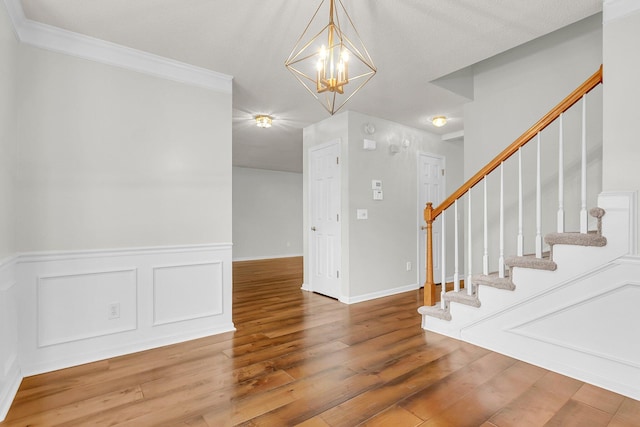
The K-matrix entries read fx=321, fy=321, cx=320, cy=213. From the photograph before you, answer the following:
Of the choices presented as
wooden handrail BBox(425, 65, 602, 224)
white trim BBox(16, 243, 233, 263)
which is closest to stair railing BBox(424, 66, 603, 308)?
wooden handrail BBox(425, 65, 602, 224)

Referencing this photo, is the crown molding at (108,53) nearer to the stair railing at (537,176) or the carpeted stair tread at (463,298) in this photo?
the stair railing at (537,176)

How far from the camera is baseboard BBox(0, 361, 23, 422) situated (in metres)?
1.75

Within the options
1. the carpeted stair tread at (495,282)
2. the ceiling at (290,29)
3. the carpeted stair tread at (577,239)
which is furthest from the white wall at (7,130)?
the carpeted stair tread at (577,239)

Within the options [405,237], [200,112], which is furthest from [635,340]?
[200,112]

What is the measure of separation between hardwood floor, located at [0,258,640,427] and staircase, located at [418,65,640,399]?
0.41 feet

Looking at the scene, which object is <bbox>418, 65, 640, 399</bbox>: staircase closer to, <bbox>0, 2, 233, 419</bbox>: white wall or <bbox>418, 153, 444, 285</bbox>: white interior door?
<bbox>418, 153, 444, 285</bbox>: white interior door

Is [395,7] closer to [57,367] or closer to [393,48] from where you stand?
[393,48]

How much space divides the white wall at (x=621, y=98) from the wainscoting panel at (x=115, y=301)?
2.98 metres

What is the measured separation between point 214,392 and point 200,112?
2289 millimetres

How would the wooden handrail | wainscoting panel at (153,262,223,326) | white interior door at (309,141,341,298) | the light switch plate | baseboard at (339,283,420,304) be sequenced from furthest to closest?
1. white interior door at (309,141,341,298)
2. the light switch plate
3. baseboard at (339,283,420,304)
4. wainscoting panel at (153,262,223,326)
5. the wooden handrail

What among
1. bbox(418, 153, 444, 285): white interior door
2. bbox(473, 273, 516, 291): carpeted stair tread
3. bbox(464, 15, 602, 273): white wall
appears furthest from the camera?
bbox(418, 153, 444, 285): white interior door

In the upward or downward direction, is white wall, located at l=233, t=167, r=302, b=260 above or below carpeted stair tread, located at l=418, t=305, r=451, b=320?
above

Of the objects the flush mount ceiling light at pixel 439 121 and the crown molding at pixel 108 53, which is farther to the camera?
the flush mount ceiling light at pixel 439 121

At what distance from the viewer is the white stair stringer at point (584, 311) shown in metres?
1.89
